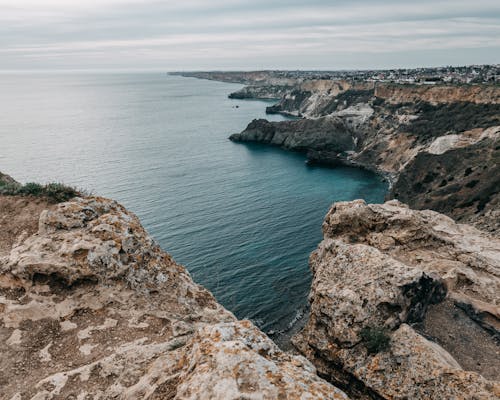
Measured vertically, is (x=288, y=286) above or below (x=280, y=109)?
below

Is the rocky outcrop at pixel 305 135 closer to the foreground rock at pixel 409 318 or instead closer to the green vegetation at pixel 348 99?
the green vegetation at pixel 348 99

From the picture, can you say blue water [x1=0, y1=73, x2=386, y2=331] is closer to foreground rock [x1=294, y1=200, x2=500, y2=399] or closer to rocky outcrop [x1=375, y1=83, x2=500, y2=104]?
foreground rock [x1=294, y1=200, x2=500, y2=399]

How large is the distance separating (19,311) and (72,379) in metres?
3.89

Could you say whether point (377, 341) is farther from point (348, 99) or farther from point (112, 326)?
point (348, 99)

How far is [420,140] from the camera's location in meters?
82.8


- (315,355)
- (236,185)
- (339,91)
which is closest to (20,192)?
(315,355)

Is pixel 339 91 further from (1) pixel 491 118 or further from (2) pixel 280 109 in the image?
(1) pixel 491 118

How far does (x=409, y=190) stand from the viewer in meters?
63.6

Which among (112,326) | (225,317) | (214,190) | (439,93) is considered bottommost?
(214,190)

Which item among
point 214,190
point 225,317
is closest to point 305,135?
point 214,190

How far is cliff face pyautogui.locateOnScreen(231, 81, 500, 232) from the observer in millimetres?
51094

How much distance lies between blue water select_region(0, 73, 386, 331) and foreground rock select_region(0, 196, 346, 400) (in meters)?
21.6

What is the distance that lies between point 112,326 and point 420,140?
84.6 meters

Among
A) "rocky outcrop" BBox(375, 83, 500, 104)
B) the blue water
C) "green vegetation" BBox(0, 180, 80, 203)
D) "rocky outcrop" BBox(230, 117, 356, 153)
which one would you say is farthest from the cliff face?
"green vegetation" BBox(0, 180, 80, 203)
